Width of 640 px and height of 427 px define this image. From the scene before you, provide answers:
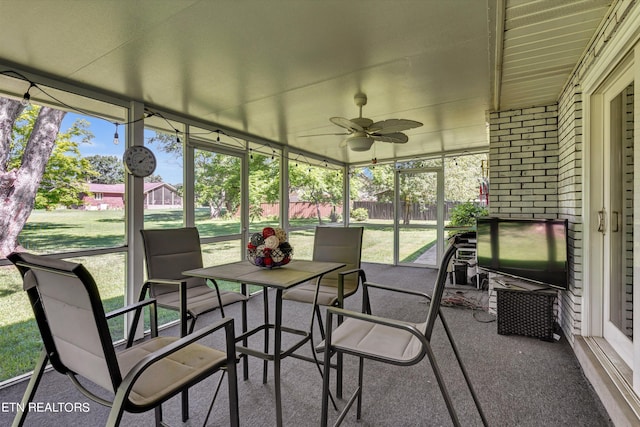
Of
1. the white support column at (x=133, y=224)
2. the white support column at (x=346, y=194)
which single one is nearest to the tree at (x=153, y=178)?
the white support column at (x=133, y=224)

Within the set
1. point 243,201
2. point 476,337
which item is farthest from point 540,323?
point 243,201

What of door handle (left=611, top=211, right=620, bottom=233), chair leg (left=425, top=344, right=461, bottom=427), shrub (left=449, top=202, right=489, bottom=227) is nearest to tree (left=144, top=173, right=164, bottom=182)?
chair leg (left=425, top=344, right=461, bottom=427)

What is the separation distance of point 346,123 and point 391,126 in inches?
17.6

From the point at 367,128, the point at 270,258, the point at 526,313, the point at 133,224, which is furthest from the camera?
the point at 133,224

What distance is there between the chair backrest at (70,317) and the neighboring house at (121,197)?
2025 millimetres

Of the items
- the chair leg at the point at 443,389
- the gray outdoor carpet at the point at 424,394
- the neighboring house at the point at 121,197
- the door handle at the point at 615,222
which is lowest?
the gray outdoor carpet at the point at 424,394

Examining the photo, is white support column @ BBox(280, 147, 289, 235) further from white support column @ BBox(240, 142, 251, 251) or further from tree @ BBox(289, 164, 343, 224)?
white support column @ BBox(240, 142, 251, 251)

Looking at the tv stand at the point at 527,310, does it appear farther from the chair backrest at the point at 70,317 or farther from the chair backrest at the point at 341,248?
the chair backrest at the point at 70,317

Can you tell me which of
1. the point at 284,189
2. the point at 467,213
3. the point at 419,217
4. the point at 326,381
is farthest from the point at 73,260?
the point at 467,213

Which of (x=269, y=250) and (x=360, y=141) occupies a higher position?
(x=360, y=141)

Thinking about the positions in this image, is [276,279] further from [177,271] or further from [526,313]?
[526,313]

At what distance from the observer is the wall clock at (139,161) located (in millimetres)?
3002

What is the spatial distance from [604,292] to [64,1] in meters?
4.05

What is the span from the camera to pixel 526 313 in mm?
2863
